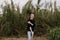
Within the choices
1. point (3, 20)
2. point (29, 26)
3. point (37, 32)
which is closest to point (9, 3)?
point (3, 20)

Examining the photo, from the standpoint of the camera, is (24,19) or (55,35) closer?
(55,35)

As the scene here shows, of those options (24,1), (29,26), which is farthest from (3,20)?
(29,26)

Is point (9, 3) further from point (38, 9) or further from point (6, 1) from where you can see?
point (38, 9)

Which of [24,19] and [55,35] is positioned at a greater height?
[24,19]

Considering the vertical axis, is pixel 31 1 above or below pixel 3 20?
above

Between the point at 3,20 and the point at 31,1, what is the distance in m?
1.54

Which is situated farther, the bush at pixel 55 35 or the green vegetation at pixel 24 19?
the green vegetation at pixel 24 19

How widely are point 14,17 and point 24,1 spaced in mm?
1037

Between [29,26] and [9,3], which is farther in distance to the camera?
[9,3]

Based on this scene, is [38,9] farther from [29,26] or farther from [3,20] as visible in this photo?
[29,26]

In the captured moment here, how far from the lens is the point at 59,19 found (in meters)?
12.5

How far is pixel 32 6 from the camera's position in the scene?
12.5m

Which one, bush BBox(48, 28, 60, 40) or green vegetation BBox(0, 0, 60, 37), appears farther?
green vegetation BBox(0, 0, 60, 37)

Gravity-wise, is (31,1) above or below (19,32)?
above
